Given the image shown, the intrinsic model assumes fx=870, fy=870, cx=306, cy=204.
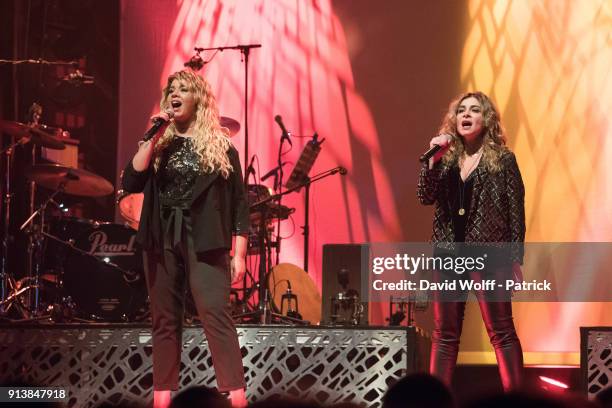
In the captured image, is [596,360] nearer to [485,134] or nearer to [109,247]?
[485,134]

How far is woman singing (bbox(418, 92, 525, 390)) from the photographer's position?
4031 millimetres

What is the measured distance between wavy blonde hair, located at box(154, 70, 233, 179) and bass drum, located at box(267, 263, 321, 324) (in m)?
3.22

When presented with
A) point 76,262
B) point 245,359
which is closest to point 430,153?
point 245,359

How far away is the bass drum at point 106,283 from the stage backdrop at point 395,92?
1.72 m

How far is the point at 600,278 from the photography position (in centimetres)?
711

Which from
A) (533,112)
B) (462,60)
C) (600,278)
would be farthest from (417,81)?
(600,278)

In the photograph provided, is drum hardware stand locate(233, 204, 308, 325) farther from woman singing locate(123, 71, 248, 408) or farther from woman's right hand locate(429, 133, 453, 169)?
woman's right hand locate(429, 133, 453, 169)

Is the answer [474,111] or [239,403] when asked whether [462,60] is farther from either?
[239,403]

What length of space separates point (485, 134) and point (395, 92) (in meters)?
3.47

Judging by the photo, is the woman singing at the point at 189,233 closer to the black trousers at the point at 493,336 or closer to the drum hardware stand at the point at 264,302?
the black trousers at the point at 493,336

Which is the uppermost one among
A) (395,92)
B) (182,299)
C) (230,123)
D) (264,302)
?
(395,92)

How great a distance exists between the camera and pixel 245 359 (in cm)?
488

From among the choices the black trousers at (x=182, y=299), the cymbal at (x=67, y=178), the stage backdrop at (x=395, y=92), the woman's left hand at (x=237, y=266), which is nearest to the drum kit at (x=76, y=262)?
the cymbal at (x=67, y=178)

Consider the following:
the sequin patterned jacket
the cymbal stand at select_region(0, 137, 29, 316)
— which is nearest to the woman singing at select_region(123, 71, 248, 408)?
the sequin patterned jacket
